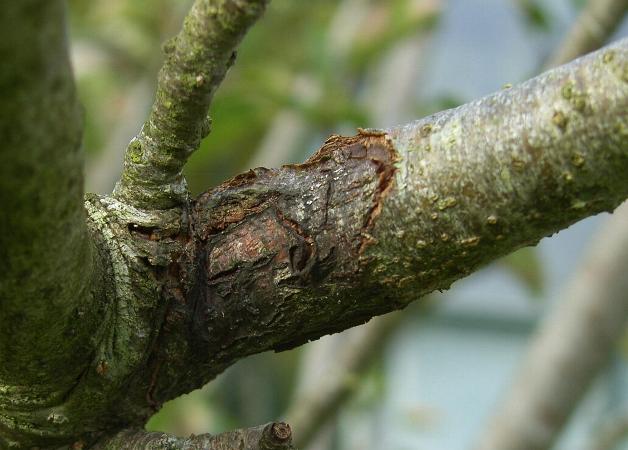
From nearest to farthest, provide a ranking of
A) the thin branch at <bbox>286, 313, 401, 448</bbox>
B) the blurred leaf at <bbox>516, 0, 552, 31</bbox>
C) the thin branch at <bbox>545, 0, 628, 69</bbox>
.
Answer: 1. the thin branch at <bbox>545, 0, 628, 69</bbox>
2. the thin branch at <bbox>286, 313, 401, 448</bbox>
3. the blurred leaf at <bbox>516, 0, 552, 31</bbox>

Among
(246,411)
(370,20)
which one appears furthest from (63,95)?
(246,411)

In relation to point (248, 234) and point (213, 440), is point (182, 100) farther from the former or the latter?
point (213, 440)

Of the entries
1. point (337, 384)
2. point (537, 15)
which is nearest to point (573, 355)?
point (337, 384)

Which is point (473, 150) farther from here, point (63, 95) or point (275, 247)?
point (63, 95)

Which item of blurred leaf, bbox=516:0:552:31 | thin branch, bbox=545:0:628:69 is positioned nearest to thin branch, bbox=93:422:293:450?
thin branch, bbox=545:0:628:69

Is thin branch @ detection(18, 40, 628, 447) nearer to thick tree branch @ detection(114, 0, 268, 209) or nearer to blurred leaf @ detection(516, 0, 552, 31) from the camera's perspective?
thick tree branch @ detection(114, 0, 268, 209)

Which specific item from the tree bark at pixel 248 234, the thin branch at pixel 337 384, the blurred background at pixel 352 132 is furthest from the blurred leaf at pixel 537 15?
the tree bark at pixel 248 234
